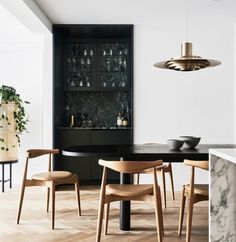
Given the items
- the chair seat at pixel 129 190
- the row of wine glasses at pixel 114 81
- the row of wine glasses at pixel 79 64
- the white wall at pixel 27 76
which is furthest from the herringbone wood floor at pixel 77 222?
the row of wine glasses at pixel 79 64

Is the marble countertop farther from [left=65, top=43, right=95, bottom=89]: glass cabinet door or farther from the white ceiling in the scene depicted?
[left=65, top=43, right=95, bottom=89]: glass cabinet door

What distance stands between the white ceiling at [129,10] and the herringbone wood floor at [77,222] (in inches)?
101

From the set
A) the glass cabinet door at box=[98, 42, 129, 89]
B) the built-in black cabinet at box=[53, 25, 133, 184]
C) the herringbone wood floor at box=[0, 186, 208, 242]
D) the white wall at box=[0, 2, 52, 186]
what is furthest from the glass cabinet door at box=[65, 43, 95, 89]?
the herringbone wood floor at box=[0, 186, 208, 242]

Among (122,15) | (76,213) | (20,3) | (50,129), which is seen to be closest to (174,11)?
(122,15)

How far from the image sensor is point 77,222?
384 centimetres

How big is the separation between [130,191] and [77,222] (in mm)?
984

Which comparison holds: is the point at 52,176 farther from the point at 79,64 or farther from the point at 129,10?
the point at 79,64

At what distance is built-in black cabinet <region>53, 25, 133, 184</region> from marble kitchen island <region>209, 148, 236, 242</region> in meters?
3.72

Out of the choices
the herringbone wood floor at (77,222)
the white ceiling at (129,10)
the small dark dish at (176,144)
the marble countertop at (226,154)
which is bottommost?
the herringbone wood floor at (77,222)

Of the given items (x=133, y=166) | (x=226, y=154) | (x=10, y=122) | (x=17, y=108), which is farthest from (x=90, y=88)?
(x=226, y=154)

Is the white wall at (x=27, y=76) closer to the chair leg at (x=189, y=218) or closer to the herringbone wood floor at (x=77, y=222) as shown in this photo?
the herringbone wood floor at (x=77, y=222)

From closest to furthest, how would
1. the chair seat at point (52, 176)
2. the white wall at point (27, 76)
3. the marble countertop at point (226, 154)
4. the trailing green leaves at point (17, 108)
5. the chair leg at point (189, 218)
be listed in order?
the marble countertop at point (226, 154) → the chair leg at point (189, 218) → the chair seat at point (52, 176) → the trailing green leaves at point (17, 108) → the white wall at point (27, 76)

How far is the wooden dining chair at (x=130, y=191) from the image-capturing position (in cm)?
290

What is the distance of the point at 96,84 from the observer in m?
6.23
